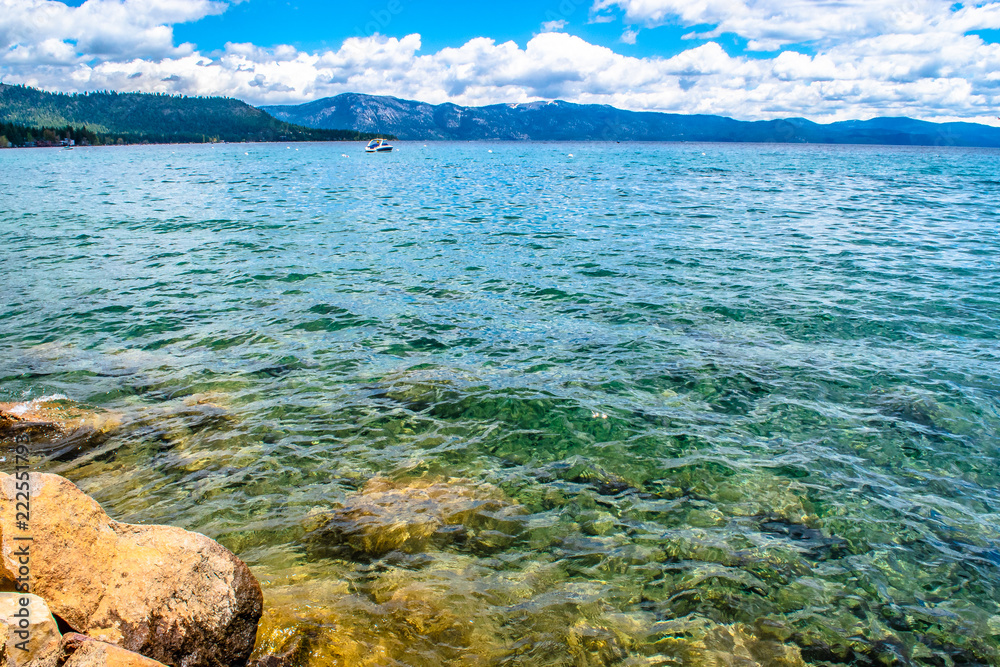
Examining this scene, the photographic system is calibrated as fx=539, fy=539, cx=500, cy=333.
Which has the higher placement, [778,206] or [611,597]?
[778,206]

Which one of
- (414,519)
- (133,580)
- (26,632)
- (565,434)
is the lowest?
(414,519)

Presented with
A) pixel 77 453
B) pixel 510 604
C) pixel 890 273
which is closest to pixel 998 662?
pixel 510 604

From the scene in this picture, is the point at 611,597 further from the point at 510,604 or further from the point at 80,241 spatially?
the point at 80,241

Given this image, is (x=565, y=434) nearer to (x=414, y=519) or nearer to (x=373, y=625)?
(x=414, y=519)

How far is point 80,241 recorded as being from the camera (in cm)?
2911

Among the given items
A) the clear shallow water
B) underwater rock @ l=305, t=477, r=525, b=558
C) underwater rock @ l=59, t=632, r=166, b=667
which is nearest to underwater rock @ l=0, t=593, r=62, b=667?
underwater rock @ l=59, t=632, r=166, b=667

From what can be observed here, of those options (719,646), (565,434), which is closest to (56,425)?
(565,434)

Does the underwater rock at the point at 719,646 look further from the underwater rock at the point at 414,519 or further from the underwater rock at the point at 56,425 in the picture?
the underwater rock at the point at 56,425

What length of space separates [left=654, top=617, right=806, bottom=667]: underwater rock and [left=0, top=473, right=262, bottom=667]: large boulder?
4582 millimetres

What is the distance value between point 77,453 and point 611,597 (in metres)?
9.48

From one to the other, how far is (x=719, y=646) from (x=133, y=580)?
6.12 m

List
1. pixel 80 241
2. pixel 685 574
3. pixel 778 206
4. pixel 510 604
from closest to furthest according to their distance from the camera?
1. pixel 510 604
2. pixel 685 574
3. pixel 80 241
4. pixel 778 206

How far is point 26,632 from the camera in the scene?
149 inches

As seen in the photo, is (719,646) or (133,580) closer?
(133,580)
